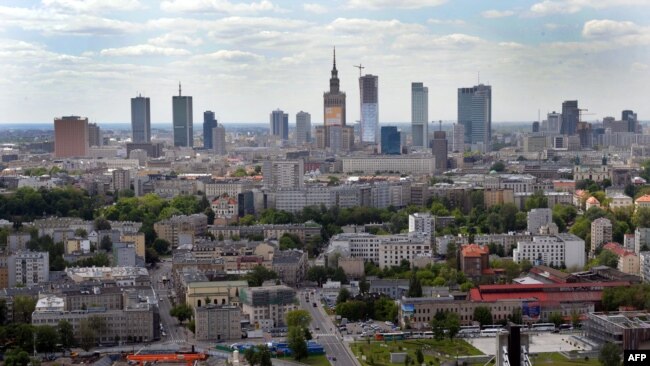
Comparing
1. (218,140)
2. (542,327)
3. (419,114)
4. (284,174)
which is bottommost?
(542,327)

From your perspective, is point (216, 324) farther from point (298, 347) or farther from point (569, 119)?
point (569, 119)

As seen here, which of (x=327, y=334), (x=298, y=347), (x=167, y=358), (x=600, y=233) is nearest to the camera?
(x=167, y=358)

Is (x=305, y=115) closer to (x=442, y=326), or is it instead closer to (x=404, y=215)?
(x=404, y=215)

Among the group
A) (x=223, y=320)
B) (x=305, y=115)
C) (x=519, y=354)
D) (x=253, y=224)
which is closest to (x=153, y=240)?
(x=253, y=224)

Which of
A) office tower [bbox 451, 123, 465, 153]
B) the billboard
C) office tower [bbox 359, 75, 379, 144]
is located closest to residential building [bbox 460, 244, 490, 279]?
the billboard

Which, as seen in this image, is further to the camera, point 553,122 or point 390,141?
point 553,122

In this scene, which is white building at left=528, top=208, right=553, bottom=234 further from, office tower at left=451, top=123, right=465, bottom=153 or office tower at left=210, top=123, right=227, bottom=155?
office tower at left=210, top=123, right=227, bottom=155

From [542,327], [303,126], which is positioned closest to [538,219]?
[542,327]
